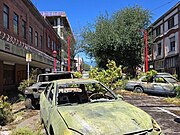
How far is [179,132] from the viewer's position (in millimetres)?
6637

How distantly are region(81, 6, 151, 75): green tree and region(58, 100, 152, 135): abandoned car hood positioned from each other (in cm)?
2602

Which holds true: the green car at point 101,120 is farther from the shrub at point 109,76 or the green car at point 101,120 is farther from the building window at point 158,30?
the building window at point 158,30

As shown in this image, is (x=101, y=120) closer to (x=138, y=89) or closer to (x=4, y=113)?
(x=4, y=113)

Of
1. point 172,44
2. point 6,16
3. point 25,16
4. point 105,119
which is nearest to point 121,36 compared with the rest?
point 172,44

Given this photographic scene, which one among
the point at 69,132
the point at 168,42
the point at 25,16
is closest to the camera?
the point at 69,132

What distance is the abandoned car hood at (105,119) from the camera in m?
4.00

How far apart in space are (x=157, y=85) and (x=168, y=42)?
63.6 feet

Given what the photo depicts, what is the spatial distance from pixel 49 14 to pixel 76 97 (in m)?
57.7

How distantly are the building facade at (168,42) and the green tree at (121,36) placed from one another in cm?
308

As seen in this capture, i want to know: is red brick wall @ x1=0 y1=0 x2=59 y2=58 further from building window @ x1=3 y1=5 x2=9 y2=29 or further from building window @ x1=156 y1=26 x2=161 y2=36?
building window @ x1=156 y1=26 x2=161 y2=36

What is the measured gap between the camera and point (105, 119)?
425 cm

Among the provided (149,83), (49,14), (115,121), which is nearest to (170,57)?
(149,83)

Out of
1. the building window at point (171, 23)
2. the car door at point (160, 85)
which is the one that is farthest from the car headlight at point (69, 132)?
the building window at point (171, 23)

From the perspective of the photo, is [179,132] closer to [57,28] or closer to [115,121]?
[115,121]
